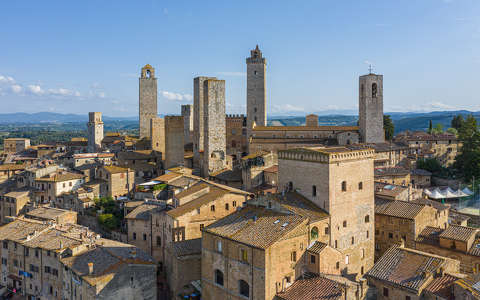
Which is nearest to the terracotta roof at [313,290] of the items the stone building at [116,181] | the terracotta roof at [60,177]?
the stone building at [116,181]

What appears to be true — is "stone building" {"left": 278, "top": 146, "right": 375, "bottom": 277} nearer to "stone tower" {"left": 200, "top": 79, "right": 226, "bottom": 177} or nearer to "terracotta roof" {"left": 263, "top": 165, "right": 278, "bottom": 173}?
"terracotta roof" {"left": 263, "top": 165, "right": 278, "bottom": 173}

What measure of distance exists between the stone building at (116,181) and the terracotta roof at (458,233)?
40.0m

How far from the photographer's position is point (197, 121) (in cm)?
6675

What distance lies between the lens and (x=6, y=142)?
114 metres

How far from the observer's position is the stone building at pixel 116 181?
55781mm

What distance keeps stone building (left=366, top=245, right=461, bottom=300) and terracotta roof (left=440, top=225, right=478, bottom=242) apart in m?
4.31

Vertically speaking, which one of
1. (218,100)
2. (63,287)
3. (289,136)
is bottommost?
(63,287)

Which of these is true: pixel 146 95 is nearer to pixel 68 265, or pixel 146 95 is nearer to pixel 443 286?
pixel 68 265

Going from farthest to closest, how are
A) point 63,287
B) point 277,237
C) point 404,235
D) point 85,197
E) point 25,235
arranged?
point 85,197 < point 25,235 < point 63,287 < point 404,235 < point 277,237

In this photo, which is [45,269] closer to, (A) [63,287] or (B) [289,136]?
(A) [63,287]

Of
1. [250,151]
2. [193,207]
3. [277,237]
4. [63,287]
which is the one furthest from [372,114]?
[63,287]

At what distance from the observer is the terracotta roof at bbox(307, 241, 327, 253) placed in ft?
92.4

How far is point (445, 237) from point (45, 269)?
119ft

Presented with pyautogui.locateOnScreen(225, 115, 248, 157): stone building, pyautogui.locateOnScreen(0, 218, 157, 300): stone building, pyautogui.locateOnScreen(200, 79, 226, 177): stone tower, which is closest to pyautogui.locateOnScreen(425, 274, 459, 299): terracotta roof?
pyautogui.locateOnScreen(0, 218, 157, 300): stone building
